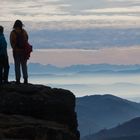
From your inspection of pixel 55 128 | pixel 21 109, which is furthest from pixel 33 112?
pixel 55 128

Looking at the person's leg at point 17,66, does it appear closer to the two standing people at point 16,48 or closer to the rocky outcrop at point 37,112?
the two standing people at point 16,48

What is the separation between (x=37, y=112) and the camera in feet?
126

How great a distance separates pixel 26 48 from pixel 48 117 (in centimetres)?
570

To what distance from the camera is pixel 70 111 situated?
40.0m

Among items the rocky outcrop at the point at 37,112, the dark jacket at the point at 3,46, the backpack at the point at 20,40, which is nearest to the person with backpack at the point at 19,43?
the backpack at the point at 20,40

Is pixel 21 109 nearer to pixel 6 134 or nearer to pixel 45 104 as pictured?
pixel 45 104

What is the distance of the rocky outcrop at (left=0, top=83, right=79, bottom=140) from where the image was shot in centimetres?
3338

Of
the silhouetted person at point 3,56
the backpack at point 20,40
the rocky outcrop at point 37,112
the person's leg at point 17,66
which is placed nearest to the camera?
the rocky outcrop at point 37,112

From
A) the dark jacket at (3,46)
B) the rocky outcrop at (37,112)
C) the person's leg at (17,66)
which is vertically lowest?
the rocky outcrop at (37,112)

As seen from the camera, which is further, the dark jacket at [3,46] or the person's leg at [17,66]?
the person's leg at [17,66]

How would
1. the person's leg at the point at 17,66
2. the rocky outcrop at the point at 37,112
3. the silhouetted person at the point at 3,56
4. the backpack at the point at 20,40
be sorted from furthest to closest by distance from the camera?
1. the person's leg at the point at 17,66
2. the backpack at the point at 20,40
3. the silhouetted person at the point at 3,56
4. the rocky outcrop at the point at 37,112

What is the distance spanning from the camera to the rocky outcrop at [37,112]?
3338 centimetres

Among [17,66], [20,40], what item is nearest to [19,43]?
[20,40]

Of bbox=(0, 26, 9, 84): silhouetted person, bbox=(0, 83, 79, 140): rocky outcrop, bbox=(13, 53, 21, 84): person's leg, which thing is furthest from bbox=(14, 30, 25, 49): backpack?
bbox=(0, 83, 79, 140): rocky outcrop
